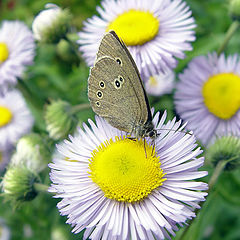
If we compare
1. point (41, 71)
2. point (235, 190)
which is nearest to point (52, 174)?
point (235, 190)

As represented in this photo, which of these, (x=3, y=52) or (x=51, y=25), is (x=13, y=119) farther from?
(x=51, y=25)

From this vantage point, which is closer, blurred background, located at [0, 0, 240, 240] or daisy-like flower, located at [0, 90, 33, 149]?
blurred background, located at [0, 0, 240, 240]

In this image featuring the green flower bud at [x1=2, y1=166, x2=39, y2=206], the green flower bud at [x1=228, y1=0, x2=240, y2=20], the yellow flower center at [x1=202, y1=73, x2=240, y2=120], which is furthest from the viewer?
the green flower bud at [x1=228, y1=0, x2=240, y2=20]

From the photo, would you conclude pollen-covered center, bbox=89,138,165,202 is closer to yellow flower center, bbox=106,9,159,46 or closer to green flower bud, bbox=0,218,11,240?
yellow flower center, bbox=106,9,159,46

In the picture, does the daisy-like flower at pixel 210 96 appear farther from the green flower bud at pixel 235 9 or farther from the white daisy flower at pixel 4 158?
the white daisy flower at pixel 4 158

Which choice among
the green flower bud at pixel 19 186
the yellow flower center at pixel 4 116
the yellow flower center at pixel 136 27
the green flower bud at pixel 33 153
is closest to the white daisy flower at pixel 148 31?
the yellow flower center at pixel 136 27

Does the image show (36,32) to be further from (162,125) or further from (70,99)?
(162,125)

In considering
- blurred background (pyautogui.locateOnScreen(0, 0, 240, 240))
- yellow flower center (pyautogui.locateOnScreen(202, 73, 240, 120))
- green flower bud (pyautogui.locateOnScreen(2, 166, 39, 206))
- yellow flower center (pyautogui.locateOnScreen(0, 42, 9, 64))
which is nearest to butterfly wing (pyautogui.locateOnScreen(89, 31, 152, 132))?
blurred background (pyautogui.locateOnScreen(0, 0, 240, 240))
